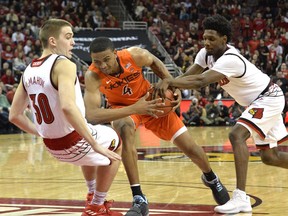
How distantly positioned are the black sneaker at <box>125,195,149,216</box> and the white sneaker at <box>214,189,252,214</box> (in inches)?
27.0

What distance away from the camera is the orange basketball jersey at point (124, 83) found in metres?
6.57

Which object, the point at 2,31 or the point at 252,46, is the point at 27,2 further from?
the point at 252,46

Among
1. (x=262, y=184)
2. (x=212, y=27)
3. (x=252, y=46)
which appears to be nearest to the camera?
(x=212, y=27)

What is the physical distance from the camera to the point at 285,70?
2058cm

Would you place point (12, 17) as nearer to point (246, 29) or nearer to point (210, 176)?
point (246, 29)

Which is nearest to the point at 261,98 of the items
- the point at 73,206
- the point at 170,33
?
the point at 73,206

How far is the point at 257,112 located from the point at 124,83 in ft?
4.41

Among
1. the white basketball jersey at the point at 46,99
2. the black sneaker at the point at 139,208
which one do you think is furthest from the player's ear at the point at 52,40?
the black sneaker at the point at 139,208

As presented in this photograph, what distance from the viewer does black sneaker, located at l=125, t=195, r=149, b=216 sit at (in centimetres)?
605

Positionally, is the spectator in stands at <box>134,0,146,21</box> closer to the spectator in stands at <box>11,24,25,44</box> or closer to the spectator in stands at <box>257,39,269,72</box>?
the spectator in stands at <box>257,39,269,72</box>

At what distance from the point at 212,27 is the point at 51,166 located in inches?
177

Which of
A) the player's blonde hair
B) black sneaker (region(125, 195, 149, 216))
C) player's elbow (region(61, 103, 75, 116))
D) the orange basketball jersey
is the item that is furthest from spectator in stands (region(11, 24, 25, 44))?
player's elbow (region(61, 103, 75, 116))

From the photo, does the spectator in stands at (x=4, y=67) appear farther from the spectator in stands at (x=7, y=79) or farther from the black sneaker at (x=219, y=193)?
the black sneaker at (x=219, y=193)

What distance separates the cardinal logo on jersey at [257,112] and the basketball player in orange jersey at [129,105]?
0.65 m
